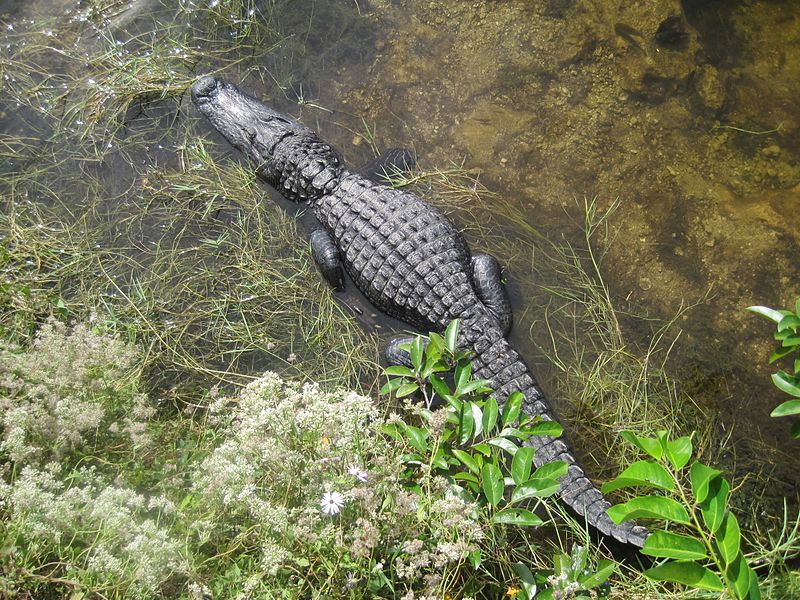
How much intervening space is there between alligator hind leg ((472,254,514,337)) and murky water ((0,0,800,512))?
0.12 m

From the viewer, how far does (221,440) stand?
11.9ft

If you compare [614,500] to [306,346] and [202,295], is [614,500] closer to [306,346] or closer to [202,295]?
[306,346]

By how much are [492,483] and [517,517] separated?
0.56ft

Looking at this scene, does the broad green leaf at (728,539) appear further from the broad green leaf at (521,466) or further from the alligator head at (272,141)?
the alligator head at (272,141)

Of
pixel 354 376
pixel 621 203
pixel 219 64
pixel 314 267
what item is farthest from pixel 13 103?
pixel 621 203

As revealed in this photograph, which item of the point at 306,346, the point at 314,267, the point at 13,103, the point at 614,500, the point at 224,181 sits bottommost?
the point at 614,500

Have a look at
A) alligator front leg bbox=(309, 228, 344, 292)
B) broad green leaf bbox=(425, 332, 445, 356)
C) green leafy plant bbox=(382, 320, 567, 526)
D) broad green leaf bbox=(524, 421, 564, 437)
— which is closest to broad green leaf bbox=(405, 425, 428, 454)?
green leafy plant bbox=(382, 320, 567, 526)

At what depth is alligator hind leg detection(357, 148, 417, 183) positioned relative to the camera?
4406 millimetres

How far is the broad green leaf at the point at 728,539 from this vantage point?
1.88 m

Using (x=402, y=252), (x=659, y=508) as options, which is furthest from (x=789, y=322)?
(x=402, y=252)

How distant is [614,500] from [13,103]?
190 inches

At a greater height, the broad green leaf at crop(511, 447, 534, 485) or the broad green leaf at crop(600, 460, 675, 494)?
the broad green leaf at crop(600, 460, 675, 494)

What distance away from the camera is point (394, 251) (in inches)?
155

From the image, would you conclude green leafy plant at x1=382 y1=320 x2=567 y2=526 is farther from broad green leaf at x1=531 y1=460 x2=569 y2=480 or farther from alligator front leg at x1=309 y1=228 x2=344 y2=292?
alligator front leg at x1=309 y1=228 x2=344 y2=292
